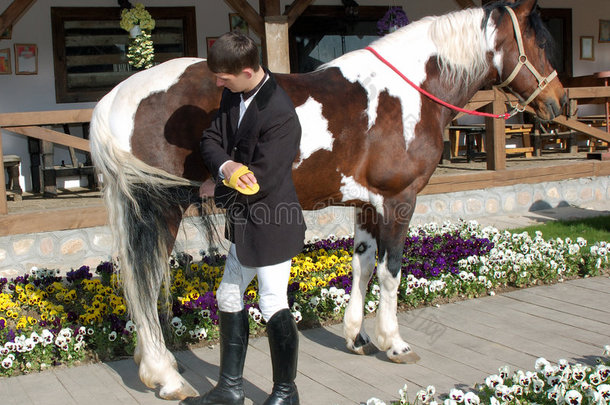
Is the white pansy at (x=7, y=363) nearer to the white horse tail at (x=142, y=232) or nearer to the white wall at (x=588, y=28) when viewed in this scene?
the white horse tail at (x=142, y=232)

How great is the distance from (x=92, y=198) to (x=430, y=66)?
16.7 ft

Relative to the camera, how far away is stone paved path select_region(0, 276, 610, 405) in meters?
3.41

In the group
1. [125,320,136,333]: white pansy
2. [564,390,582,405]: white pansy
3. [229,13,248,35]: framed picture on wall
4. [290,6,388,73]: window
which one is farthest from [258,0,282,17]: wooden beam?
[564,390,582,405]: white pansy

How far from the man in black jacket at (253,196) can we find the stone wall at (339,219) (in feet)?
2.42

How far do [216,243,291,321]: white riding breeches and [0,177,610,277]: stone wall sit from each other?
571 millimetres

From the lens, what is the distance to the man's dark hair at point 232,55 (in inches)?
104

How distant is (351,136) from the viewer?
11.9 feet

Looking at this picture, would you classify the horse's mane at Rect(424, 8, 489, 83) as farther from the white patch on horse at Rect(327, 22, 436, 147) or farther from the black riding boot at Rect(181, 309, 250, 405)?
the black riding boot at Rect(181, 309, 250, 405)

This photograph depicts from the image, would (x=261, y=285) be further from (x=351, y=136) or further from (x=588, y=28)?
(x=588, y=28)

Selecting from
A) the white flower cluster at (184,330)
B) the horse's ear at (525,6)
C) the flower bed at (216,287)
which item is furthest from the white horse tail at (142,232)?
the horse's ear at (525,6)

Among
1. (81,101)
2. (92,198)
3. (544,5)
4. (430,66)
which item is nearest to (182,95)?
(430,66)

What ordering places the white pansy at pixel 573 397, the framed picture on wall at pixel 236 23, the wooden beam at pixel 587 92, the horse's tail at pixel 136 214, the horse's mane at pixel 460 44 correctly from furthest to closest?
the framed picture on wall at pixel 236 23, the wooden beam at pixel 587 92, the horse's mane at pixel 460 44, the horse's tail at pixel 136 214, the white pansy at pixel 573 397

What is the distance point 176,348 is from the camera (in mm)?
4051

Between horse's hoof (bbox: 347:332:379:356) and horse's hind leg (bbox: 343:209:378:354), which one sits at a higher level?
horse's hind leg (bbox: 343:209:378:354)
